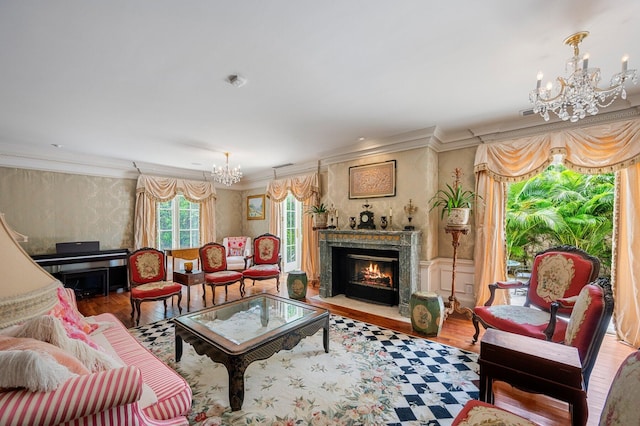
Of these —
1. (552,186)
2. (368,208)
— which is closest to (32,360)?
(368,208)

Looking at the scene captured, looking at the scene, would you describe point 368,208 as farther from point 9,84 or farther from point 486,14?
point 9,84

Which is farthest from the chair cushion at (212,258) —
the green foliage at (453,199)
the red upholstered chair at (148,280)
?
the green foliage at (453,199)

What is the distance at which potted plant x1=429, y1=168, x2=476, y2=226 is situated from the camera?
3.30 metres

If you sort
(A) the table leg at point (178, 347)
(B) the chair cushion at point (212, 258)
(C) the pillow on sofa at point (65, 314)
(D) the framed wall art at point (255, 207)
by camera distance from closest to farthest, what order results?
(C) the pillow on sofa at point (65, 314) < (A) the table leg at point (178, 347) < (B) the chair cushion at point (212, 258) < (D) the framed wall art at point (255, 207)

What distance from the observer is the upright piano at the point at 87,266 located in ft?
14.4

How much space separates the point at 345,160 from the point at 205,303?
3.34 metres

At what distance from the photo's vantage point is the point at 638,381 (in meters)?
0.89

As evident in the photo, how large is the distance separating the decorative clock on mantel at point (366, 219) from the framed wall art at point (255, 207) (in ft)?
11.1

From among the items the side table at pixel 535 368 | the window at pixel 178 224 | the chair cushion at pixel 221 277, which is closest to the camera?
the side table at pixel 535 368

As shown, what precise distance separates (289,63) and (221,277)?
340 cm

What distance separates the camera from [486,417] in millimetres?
1188

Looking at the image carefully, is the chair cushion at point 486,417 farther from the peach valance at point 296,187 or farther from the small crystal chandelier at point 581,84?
the peach valance at point 296,187

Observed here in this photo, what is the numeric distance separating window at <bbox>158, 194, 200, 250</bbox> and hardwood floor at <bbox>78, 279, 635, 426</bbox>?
1477 millimetres

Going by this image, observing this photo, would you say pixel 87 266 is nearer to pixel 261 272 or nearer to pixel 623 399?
pixel 261 272
